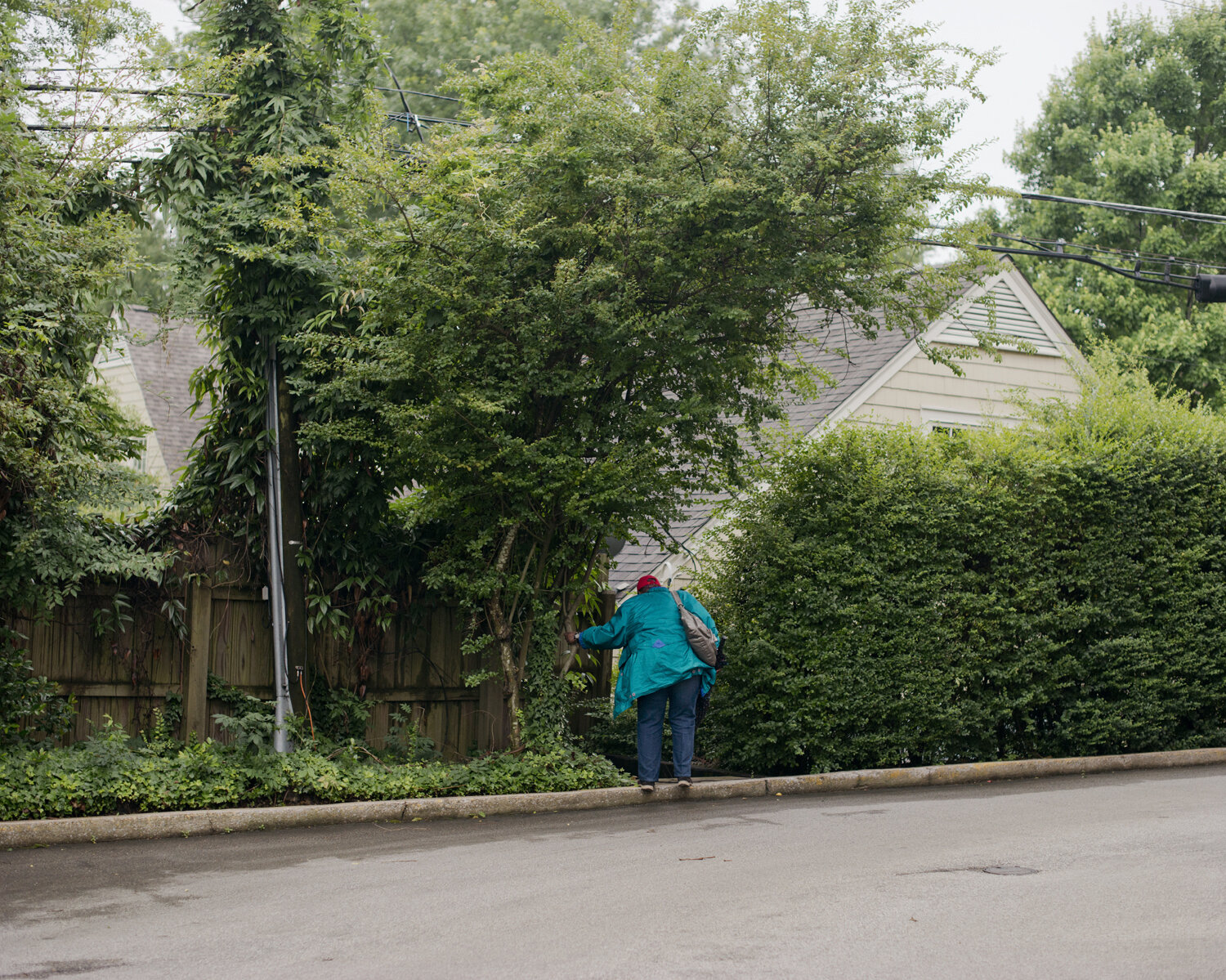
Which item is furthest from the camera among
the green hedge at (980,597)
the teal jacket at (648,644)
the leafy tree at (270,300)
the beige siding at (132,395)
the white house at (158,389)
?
the beige siding at (132,395)

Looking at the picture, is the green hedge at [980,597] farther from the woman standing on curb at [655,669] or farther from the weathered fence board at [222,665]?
the weathered fence board at [222,665]

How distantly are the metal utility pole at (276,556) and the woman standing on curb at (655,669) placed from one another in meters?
2.37

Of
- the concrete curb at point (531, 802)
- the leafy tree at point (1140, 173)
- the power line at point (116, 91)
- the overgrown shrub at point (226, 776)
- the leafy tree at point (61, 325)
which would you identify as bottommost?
the concrete curb at point (531, 802)

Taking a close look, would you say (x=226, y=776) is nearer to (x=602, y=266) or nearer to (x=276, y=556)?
(x=276, y=556)

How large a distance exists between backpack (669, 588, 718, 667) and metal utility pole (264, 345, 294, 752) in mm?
3150

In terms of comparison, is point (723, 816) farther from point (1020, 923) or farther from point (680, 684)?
point (1020, 923)

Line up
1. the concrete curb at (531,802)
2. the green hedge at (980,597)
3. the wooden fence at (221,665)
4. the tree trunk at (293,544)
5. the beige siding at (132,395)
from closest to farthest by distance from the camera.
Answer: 1. the concrete curb at (531,802)
2. the wooden fence at (221,665)
3. the tree trunk at (293,544)
4. the green hedge at (980,597)
5. the beige siding at (132,395)

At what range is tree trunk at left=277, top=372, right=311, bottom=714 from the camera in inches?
388

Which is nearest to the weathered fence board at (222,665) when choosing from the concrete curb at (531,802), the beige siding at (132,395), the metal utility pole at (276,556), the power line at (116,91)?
the metal utility pole at (276,556)

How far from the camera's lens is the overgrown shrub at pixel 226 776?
7922 mm

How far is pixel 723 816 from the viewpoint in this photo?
349 inches

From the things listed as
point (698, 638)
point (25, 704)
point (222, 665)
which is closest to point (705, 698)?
point (698, 638)

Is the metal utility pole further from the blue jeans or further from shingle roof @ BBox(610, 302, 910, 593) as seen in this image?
shingle roof @ BBox(610, 302, 910, 593)

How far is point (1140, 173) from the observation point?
25.1 metres
